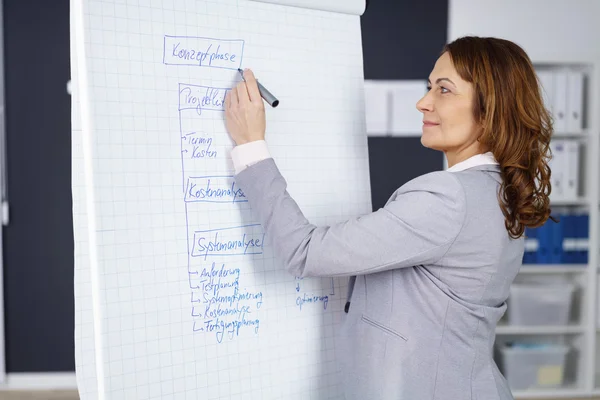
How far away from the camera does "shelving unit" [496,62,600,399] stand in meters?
3.15

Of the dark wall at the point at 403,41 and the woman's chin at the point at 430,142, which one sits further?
the dark wall at the point at 403,41

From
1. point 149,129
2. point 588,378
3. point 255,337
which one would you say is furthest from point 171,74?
point 588,378

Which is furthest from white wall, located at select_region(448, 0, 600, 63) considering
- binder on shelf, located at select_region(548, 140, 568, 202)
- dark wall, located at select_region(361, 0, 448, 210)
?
binder on shelf, located at select_region(548, 140, 568, 202)

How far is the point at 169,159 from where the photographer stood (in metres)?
1.12

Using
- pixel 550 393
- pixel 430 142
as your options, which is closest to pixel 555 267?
pixel 550 393

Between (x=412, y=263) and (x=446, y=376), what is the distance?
26 cm

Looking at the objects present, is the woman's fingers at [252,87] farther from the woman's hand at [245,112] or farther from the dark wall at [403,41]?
the dark wall at [403,41]

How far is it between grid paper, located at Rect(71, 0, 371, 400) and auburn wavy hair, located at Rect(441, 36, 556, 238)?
1.20ft

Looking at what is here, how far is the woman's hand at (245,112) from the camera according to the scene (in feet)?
3.75

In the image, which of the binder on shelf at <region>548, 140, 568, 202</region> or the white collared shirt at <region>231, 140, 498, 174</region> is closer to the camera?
the white collared shirt at <region>231, 140, 498, 174</region>

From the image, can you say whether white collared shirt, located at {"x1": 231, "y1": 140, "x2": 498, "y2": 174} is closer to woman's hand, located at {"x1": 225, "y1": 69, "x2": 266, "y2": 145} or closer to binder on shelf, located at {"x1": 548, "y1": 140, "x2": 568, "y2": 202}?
woman's hand, located at {"x1": 225, "y1": 69, "x2": 266, "y2": 145}

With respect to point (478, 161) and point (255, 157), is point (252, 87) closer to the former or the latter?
point (255, 157)

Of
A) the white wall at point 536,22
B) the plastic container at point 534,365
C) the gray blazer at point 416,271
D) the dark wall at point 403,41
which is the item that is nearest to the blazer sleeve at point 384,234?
the gray blazer at point 416,271

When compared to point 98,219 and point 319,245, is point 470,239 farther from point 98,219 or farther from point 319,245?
point 98,219
